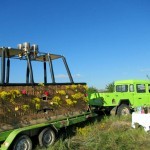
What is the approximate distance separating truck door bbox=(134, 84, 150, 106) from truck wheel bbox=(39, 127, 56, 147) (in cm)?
773

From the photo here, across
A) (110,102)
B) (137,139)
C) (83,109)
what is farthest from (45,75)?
(110,102)

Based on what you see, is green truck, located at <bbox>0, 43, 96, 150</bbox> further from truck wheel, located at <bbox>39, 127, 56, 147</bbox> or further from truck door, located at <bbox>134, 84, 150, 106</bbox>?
truck door, located at <bbox>134, 84, 150, 106</bbox>

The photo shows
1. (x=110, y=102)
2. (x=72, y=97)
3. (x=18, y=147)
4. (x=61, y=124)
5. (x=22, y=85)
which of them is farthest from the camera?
(x=110, y=102)

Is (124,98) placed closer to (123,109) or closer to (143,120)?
(123,109)

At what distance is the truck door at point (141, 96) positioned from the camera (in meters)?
15.9

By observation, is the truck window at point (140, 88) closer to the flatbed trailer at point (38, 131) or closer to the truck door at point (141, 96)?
the truck door at point (141, 96)

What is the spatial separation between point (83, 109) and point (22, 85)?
355cm

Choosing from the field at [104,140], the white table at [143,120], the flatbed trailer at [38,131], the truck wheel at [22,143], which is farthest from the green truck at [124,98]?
the truck wheel at [22,143]

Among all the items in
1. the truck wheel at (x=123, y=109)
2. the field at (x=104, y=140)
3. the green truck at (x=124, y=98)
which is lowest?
the field at (x=104, y=140)

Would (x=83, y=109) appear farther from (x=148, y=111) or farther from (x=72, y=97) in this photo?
(x=148, y=111)

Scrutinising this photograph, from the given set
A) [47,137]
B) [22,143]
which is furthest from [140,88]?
[22,143]

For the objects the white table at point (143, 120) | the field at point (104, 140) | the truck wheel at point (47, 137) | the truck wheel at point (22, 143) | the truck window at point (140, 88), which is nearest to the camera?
the truck wheel at point (22, 143)

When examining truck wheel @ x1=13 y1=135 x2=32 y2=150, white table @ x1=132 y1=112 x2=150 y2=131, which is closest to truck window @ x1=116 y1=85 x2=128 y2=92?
white table @ x1=132 y1=112 x2=150 y2=131

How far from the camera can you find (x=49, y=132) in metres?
9.12
